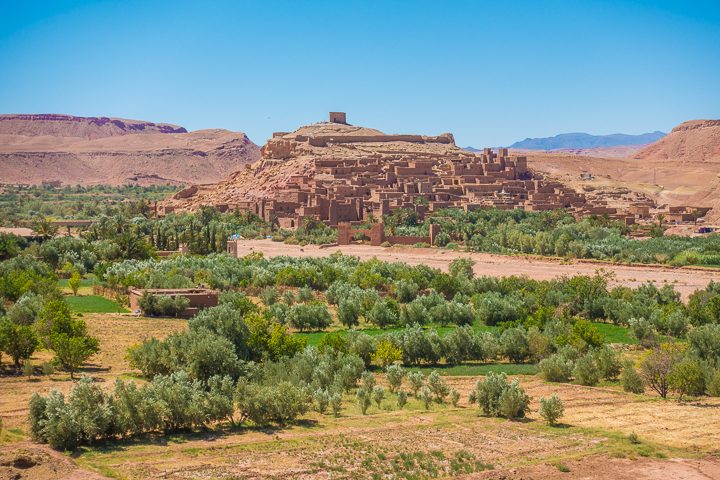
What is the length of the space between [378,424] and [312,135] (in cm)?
7316

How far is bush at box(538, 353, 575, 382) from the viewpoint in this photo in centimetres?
2378

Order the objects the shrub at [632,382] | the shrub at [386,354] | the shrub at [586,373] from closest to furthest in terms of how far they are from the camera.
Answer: the shrub at [632,382] < the shrub at [586,373] < the shrub at [386,354]

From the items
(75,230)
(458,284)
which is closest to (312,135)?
(75,230)

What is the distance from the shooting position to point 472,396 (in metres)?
20.5

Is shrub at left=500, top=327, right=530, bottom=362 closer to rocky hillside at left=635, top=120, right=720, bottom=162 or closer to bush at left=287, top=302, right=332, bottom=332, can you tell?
bush at left=287, top=302, right=332, bottom=332

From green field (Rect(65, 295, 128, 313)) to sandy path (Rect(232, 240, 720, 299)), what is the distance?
17.4 metres

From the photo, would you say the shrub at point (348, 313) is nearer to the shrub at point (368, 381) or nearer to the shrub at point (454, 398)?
the shrub at point (368, 381)

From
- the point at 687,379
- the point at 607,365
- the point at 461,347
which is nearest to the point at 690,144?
the point at 461,347

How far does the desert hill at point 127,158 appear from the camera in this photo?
145125 mm

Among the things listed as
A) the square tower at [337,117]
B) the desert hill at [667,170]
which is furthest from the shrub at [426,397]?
the square tower at [337,117]

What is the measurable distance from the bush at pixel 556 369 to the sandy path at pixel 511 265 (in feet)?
50.3

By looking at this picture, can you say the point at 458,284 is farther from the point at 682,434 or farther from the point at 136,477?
the point at 136,477

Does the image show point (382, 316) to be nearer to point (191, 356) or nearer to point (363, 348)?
point (363, 348)

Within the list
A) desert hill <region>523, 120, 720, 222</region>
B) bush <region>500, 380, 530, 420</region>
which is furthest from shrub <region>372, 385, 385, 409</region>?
desert hill <region>523, 120, 720, 222</region>
